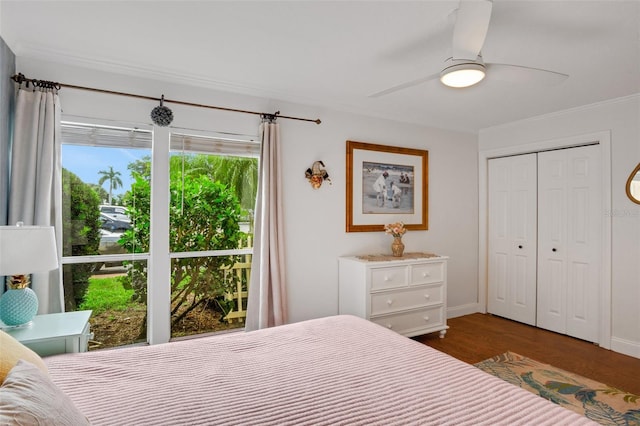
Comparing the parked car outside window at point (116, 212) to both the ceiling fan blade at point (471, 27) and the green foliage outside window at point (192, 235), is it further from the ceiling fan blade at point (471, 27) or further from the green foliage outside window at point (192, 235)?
the ceiling fan blade at point (471, 27)

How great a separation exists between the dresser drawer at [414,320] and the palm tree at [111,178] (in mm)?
2523

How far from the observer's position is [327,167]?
3590mm

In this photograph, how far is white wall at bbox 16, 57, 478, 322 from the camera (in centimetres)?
271

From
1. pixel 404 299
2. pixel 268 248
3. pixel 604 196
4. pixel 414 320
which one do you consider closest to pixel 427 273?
pixel 404 299

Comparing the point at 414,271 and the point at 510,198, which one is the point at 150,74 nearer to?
the point at 414,271

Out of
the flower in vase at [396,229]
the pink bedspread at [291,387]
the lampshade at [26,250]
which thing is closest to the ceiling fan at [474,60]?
the pink bedspread at [291,387]

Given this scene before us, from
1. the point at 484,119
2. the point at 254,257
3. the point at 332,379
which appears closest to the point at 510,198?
the point at 484,119

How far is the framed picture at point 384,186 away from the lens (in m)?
3.75

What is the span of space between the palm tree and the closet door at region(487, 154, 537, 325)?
4.29 m

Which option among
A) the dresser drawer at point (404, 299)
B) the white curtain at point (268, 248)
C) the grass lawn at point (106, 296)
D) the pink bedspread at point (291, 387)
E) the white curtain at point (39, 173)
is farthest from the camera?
the dresser drawer at point (404, 299)

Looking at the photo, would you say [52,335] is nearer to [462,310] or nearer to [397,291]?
[397,291]

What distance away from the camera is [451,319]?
4.36 m

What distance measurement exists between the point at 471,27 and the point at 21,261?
2588 mm

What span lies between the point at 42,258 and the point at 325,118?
8.58ft
